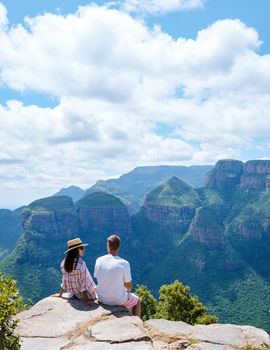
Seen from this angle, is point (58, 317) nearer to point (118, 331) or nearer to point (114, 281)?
point (114, 281)

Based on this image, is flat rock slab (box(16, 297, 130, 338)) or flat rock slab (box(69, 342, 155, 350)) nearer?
flat rock slab (box(69, 342, 155, 350))

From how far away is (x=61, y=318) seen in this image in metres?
10.6

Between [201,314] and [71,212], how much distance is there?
16209cm

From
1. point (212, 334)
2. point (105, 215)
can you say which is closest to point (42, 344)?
point (212, 334)

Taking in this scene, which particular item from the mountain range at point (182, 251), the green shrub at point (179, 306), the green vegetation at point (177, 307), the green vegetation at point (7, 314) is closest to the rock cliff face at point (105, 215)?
the mountain range at point (182, 251)

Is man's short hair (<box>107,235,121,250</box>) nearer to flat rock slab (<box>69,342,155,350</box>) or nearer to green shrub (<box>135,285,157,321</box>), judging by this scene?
flat rock slab (<box>69,342,155,350</box>)

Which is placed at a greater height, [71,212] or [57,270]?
[71,212]

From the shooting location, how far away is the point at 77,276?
11.9 metres

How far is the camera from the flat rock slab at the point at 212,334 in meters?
9.17

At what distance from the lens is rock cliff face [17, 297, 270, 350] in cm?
880

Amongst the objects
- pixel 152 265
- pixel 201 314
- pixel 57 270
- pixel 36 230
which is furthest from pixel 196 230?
pixel 201 314

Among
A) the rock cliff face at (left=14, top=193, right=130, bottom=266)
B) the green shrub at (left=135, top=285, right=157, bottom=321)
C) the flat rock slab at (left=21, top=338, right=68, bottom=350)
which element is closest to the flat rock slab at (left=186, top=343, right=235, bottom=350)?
the flat rock slab at (left=21, top=338, right=68, bottom=350)

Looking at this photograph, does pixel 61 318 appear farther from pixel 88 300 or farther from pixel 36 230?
pixel 36 230

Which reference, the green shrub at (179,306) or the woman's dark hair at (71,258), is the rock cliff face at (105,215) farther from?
the woman's dark hair at (71,258)
